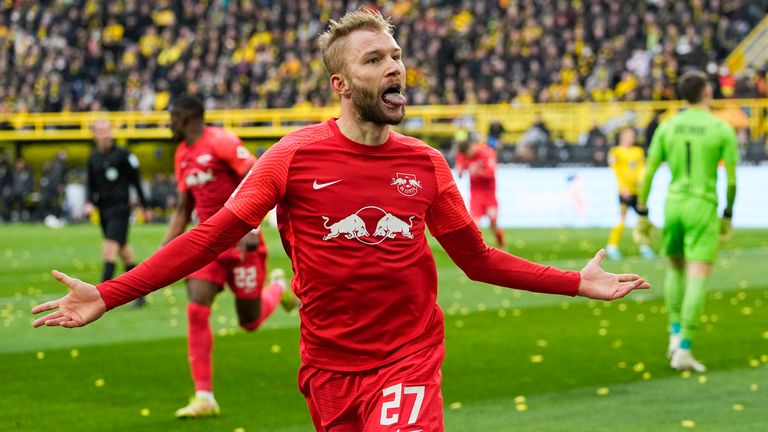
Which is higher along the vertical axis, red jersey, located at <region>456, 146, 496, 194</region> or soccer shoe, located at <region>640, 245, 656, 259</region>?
red jersey, located at <region>456, 146, 496, 194</region>

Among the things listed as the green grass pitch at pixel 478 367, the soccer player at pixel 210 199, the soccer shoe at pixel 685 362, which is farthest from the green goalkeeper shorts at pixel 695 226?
the soccer player at pixel 210 199

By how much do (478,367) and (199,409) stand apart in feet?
9.41

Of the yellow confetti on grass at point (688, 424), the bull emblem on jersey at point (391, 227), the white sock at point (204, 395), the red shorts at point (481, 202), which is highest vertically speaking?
the bull emblem on jersey at point (391, 227)

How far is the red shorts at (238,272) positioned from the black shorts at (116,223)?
6.75 meters

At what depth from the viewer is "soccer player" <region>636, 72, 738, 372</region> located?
10.4 metres

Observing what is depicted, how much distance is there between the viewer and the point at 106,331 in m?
13.8

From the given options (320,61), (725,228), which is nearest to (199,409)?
(725,228)

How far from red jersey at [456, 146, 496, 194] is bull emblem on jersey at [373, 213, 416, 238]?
60.3 ft

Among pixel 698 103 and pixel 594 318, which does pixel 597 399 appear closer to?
pixel 698 103

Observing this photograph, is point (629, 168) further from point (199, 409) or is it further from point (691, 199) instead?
point (199, 409)

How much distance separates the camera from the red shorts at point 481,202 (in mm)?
23234

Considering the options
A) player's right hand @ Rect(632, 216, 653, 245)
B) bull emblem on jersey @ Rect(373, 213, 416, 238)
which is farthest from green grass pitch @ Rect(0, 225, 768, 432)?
bull emblem on jersey @ Rect(373, 213, 416, 238)

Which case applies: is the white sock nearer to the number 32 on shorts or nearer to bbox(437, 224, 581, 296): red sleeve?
bbox(437, 224, 581, 296): red sleeve

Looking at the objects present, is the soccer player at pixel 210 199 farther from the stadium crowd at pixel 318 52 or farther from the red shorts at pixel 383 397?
the stadium crowd at pixel 318 52
